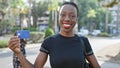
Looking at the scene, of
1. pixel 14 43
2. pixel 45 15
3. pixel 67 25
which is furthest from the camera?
pixel 45 15

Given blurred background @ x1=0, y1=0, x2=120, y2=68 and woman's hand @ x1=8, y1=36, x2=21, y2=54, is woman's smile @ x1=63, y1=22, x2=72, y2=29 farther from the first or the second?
blurred background @ x1=0, y1=0, x2=120, y2=68

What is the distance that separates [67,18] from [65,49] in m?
0.27

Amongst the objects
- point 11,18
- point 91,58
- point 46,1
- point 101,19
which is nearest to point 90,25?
point 101,19

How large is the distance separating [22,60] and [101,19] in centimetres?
8241

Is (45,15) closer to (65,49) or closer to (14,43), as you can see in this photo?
(65,49)

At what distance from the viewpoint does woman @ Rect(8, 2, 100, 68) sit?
10.1ft

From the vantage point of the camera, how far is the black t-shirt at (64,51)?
3.05 meters

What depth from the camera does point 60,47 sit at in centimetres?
315

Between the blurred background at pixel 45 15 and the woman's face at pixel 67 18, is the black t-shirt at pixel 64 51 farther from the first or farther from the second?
the blurred background at pixel 45 15

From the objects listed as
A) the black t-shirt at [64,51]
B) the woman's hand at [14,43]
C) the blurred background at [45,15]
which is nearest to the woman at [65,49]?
the black t-shirt at [64,51]

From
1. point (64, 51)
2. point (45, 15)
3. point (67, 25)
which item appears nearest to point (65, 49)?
point (64, 51)

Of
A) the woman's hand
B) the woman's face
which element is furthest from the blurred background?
the woman's hand

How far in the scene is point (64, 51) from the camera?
3.12m

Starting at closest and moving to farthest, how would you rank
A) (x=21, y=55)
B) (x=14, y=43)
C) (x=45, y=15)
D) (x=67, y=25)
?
(x=14, y=43)
(x=21, y=55)
(x=67, y=25)
(x=45, y=15)
